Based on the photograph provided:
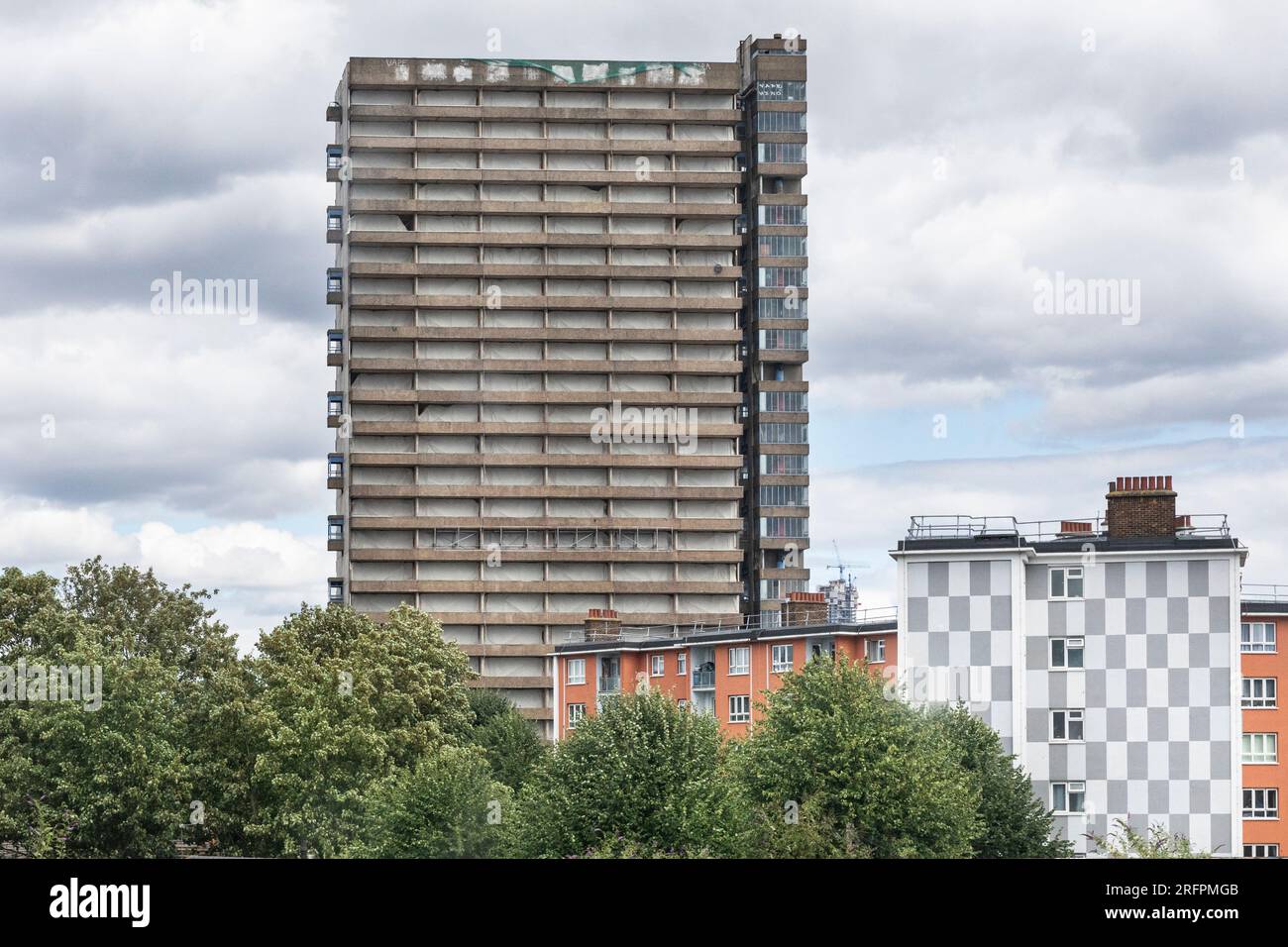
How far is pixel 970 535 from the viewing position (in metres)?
86.8

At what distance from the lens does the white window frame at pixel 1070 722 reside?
3342 inches

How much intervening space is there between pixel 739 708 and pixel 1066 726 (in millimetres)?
25906

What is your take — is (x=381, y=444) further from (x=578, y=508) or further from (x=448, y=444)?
(x=578, y=508)

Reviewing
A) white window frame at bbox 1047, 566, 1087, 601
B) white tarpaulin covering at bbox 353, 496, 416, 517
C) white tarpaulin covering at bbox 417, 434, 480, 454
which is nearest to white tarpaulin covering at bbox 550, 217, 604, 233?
white tarpaulin covering at bbox 417, 434, 480, 454

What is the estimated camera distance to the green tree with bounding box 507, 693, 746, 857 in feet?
217

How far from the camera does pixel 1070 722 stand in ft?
279

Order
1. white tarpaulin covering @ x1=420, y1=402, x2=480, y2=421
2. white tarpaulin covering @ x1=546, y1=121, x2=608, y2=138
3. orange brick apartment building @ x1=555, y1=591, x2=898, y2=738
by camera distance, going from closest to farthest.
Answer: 1. orange brick apartment building @ x1=555, y1=591, x2=898, y2=738
2. white tarpaulin covering @ x1=420, y1=402, x2=480, y2=421
3. white tarpaulin covering @ x1=546, y1=121, x2=608, y2=138

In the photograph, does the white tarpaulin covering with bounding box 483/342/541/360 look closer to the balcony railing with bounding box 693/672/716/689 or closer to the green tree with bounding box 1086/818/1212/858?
the balcony railing with bounding box 693/672/716/689

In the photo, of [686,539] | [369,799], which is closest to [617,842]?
[369,799]

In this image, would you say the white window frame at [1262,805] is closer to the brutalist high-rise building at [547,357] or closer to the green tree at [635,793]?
the green tree at [635,793]
